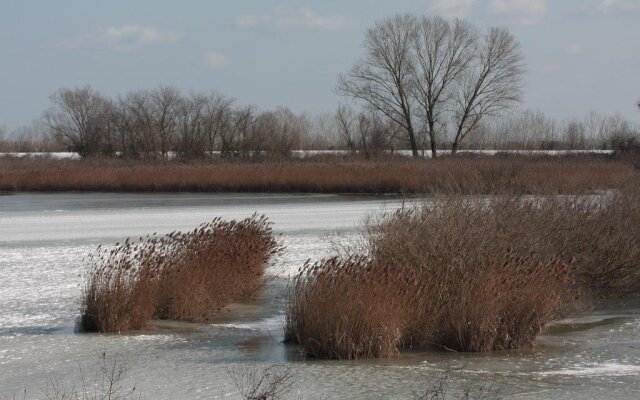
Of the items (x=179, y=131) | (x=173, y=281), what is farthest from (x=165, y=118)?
(x=173, y=281)

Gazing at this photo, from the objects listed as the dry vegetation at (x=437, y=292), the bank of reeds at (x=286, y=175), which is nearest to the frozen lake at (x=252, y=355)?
the dry vegetation at (x=437, y=292)

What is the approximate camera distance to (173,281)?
12.2 metres


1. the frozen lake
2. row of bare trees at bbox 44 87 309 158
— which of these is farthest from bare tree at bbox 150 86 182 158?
the frozen lake

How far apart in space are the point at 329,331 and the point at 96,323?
10.8 feet

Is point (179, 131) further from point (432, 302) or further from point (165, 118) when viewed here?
point (432, 302)

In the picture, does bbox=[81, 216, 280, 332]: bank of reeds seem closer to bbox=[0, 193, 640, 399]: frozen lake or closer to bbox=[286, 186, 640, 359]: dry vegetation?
bbox=[0, 193, 640, 399]: frozen lake

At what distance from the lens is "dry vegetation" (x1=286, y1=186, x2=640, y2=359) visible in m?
9.68

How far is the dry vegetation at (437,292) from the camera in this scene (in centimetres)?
968

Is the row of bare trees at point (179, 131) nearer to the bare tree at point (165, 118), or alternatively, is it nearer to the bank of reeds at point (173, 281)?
the bare tree at point (165, 118)

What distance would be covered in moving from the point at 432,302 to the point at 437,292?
229mm

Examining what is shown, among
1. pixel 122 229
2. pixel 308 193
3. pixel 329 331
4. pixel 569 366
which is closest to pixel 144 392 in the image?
pixel 329 331

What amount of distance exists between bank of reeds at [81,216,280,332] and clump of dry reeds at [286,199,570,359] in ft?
6.96

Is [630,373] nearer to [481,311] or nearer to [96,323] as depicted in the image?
[481,311]

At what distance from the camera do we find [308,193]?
3956 cm
